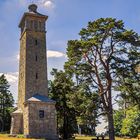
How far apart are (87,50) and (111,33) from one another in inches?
111

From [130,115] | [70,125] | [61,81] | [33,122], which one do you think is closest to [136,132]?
[130,115]

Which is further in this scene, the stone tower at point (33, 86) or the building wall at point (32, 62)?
the building wall at point (32, 62)

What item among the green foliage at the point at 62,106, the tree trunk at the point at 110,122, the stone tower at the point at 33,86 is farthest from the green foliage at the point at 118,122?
the tree trunk at the point at 110,122

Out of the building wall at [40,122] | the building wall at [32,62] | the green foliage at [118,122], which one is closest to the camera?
the building wall at [40,122]

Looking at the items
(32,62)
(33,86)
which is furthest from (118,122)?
(32,62)

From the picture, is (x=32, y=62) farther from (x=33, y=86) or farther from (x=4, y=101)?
(x=4, y=101)

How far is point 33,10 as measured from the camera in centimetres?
4225

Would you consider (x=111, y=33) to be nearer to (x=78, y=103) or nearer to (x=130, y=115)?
(x=78, y=103)

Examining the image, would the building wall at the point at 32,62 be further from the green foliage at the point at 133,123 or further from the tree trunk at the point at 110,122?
the green foliage at the point at 133,123

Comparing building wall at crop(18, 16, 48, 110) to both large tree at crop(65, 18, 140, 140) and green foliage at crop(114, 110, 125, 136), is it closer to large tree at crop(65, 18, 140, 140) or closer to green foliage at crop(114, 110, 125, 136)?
large tree at crop(65, 18, 140, 140)

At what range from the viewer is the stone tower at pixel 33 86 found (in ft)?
114

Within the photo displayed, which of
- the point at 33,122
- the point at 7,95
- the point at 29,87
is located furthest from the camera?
the point at 7,95

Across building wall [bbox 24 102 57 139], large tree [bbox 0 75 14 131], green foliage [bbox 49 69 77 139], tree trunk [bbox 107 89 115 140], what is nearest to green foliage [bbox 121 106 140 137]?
green foliage [bbox 49 69 77 139]

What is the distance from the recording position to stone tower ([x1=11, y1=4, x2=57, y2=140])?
114ft
